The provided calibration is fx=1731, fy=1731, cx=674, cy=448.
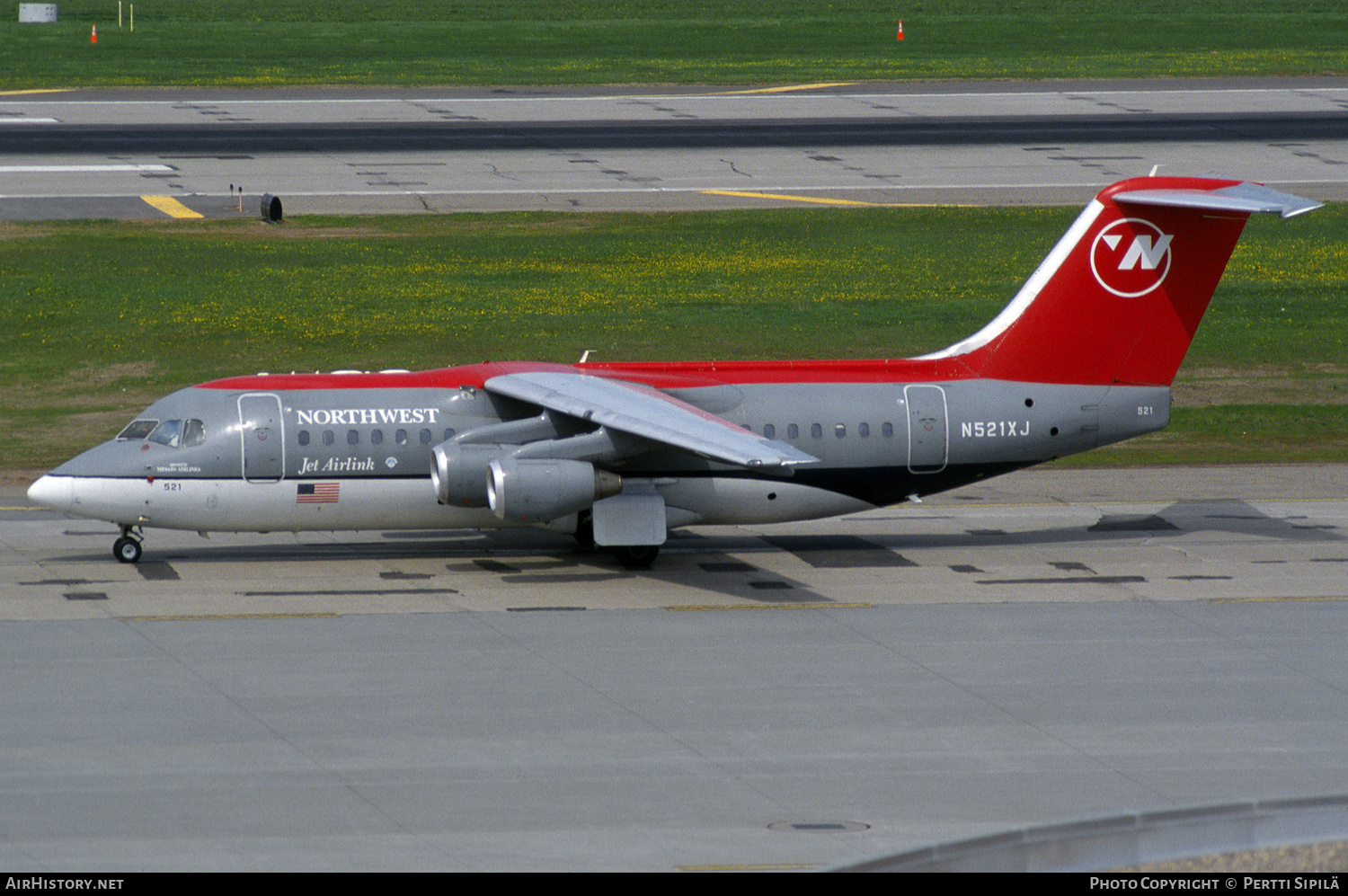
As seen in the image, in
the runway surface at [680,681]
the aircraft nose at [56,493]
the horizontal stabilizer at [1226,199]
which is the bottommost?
the runway surface at [680,681]

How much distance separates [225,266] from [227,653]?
3148 centimetres

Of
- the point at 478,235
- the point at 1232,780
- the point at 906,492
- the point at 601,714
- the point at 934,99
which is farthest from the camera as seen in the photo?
the point at 934,99

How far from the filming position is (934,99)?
273ft

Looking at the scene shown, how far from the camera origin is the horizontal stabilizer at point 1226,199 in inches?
1201

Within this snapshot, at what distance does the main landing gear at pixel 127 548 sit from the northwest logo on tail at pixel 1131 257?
18292mm

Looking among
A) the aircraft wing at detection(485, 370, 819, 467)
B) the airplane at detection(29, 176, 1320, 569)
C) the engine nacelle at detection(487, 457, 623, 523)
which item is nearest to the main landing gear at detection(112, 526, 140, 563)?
the airplane at detection(29, 176, 1320, 569)

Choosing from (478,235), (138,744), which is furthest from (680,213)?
(138,744)

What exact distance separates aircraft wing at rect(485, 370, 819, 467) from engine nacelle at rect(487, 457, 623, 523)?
1032mm

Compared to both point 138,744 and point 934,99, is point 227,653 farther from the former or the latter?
point 934,99

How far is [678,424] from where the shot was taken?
28.1 meters

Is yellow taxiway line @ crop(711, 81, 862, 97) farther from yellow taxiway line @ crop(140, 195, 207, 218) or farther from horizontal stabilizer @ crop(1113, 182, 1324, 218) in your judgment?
horizontal stabilizer @ crop(1113, 182, 1324, 218)

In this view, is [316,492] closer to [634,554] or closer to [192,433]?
[192,433]

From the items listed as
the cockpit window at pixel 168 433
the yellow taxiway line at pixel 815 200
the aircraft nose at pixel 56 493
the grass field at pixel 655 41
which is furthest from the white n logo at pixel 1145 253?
the grass field at pixel 655 41

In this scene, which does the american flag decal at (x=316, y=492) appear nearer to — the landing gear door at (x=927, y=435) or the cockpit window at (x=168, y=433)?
the cockpit window at (x=168, y=433)
